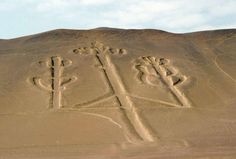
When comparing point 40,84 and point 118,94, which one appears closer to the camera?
point 118,94

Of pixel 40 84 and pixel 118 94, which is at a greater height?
pixel 40 84

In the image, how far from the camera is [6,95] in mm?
5902

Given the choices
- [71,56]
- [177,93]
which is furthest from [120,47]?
[177,93]

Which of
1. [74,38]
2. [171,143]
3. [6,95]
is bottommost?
[171,143]

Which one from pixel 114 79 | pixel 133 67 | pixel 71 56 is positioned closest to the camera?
pixel 114 79

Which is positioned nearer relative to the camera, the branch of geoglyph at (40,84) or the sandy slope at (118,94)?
the sandy slope at (118,94)

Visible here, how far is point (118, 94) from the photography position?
602 centimetres

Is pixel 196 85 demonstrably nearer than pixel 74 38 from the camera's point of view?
Yes

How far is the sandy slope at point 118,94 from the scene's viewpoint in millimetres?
4504

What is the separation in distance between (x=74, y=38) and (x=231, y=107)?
3.64 metres

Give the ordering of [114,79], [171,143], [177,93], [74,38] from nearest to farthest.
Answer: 1. [171,143]
2. [177,93]
3. [114,79]
4. [74,38]

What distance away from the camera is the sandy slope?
4.50m

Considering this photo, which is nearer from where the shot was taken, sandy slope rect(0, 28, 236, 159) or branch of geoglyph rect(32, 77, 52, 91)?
sandy slope rect(0, 28, 236, 159)

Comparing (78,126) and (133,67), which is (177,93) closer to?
(133,67)
